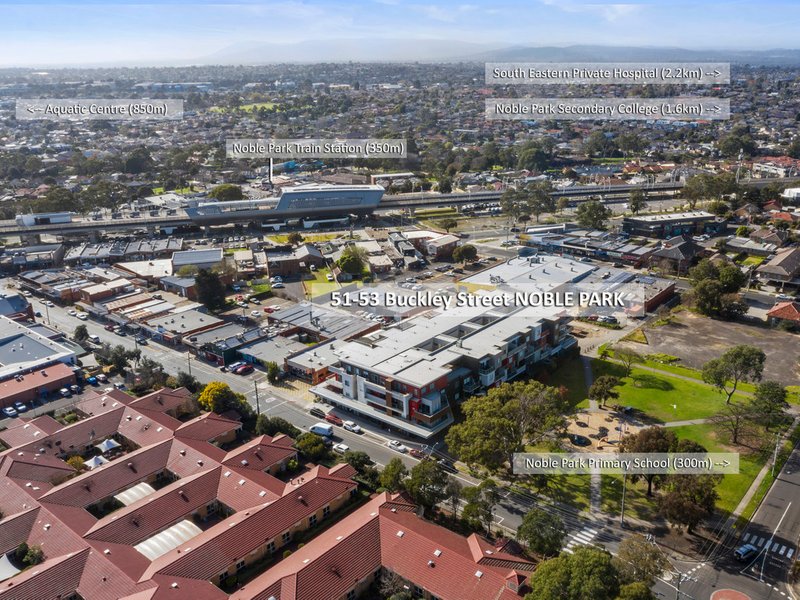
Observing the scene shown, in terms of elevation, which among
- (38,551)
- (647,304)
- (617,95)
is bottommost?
(38,551)

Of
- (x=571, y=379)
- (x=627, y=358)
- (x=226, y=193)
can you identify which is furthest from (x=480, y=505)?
(x=226, y=193)

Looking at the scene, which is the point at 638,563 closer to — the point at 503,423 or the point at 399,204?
the point at 503,423

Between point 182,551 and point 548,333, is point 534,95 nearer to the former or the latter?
point 548,333

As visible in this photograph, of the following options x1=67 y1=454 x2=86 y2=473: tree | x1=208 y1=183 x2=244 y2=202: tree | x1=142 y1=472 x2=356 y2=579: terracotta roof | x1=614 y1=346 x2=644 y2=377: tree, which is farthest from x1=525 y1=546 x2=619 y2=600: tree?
x1=208 y1=183 x2=244 y2=202: tree

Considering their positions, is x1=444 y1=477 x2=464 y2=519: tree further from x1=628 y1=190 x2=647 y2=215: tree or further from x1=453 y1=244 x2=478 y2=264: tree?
x1=628 y1=190 x2=647 y2=215: tree

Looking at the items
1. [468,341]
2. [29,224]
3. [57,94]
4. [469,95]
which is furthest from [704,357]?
[57,94]

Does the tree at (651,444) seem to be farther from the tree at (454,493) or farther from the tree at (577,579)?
the tree at (577,579)
